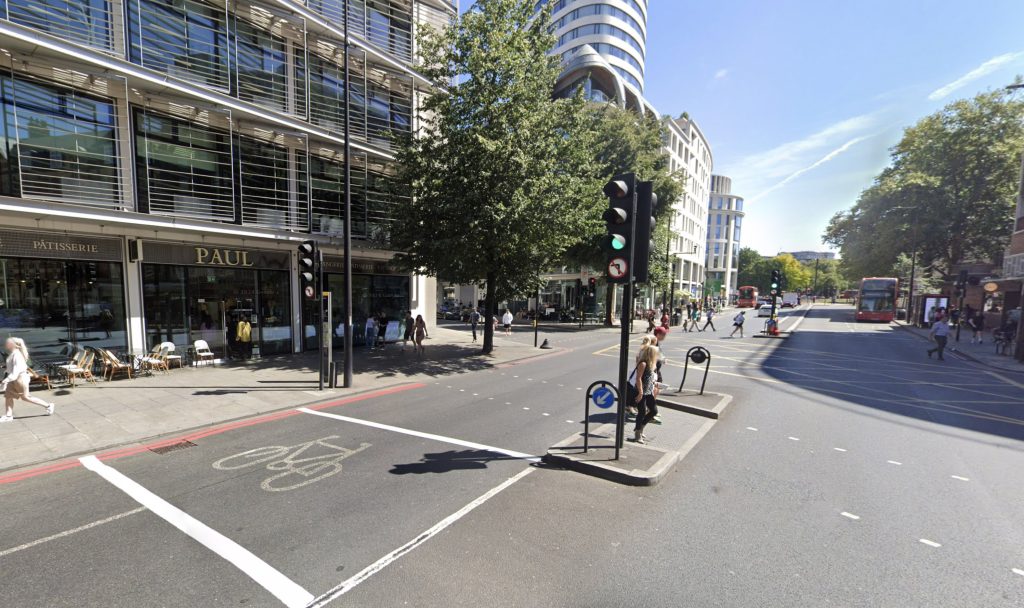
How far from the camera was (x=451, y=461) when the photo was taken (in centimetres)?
571

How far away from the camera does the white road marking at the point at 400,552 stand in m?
3.18

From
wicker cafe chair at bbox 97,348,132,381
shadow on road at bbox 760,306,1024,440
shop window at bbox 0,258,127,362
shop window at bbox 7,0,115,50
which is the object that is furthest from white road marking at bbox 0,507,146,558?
shadow on road at bbox 760,306,1024,440

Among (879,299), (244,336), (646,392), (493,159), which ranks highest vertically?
(493,159)

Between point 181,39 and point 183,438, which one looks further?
point 181,39

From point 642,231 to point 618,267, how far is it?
1.99 feet

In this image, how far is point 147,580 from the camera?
11.1 feet

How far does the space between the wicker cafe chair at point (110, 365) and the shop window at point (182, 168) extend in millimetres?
3934

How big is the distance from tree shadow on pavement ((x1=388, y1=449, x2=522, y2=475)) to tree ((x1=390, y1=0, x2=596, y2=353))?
755 cm

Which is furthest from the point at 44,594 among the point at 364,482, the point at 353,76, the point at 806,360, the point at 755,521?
the point at 806,360

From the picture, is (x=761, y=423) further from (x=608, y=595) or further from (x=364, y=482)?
(x=364, y=482)

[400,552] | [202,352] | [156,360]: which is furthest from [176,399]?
[400,552]

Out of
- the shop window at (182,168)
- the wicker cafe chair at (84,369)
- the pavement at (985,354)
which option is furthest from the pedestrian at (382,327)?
the pavement at (985,354)

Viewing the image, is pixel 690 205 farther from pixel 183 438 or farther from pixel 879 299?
pixel 183 438

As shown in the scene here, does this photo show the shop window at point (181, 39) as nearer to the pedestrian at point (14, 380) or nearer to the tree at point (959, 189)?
the pedestrian at point (14, 380)
